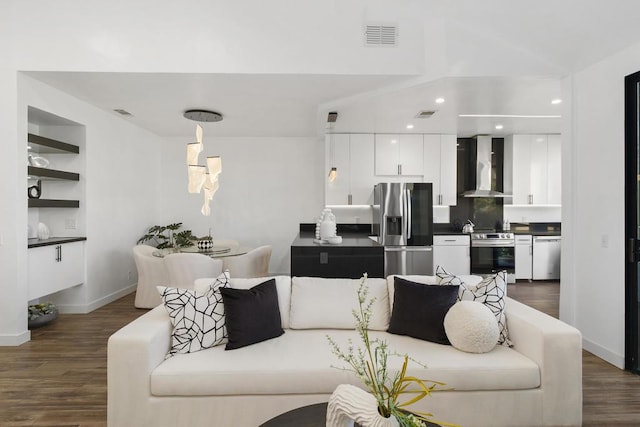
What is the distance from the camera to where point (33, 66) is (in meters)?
3.42

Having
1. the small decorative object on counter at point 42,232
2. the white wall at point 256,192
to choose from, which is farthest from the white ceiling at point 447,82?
the small decorative object on counter at point 42,232

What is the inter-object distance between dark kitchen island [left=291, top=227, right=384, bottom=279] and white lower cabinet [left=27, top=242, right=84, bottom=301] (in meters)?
2.55

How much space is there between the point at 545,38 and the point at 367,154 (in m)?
3.05

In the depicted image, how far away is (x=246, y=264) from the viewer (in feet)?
14.8

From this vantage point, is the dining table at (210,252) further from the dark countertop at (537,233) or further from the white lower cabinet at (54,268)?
the dark countertop at (537,233)

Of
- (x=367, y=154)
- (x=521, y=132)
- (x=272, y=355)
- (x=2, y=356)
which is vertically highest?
(x=521, y=132)

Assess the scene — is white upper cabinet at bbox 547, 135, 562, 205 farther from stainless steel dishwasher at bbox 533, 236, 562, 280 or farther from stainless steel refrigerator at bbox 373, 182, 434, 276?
stainless steel refrigerator at bbox 373, 182, 434, 276

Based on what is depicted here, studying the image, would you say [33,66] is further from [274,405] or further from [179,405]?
[274,405]

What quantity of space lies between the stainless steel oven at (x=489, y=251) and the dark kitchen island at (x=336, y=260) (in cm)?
263

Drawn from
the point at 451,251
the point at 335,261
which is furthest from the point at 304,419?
the point at 451,251

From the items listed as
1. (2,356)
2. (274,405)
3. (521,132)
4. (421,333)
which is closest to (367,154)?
(521,132)

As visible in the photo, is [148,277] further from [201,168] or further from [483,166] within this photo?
[483,166]

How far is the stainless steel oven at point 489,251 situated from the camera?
6.01 meters

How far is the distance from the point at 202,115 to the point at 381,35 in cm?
252
